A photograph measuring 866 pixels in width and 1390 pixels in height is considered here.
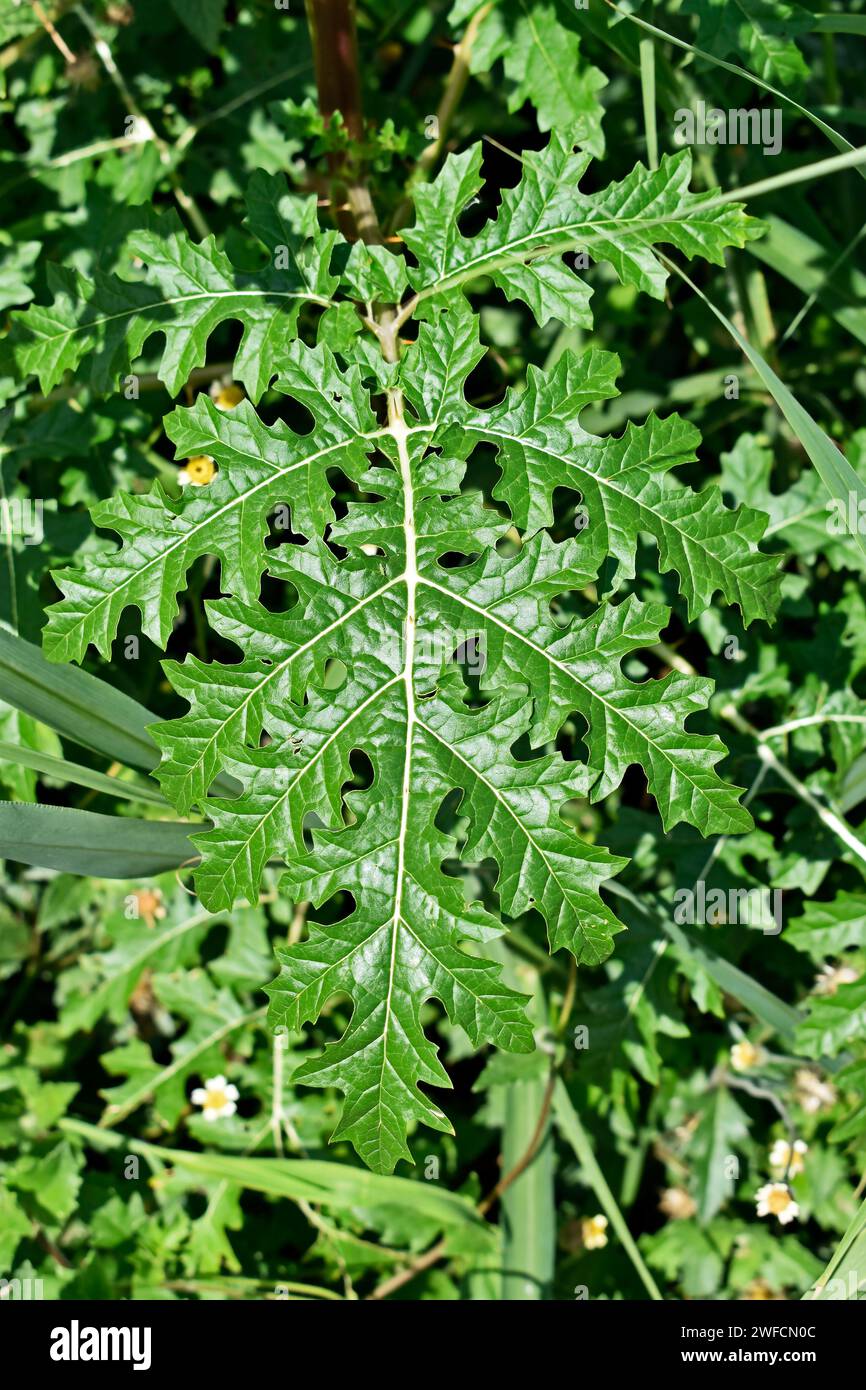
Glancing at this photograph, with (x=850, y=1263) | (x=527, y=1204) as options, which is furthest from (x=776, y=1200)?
(x=850, y=1263)

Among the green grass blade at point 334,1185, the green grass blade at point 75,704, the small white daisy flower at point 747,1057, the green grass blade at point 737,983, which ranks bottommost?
the green grass blade at point 334,1185

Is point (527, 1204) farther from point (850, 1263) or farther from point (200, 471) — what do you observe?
point (200, 471)

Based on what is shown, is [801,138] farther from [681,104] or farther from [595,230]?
[595,230]

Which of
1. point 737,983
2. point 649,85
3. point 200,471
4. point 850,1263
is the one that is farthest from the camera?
point 200,471

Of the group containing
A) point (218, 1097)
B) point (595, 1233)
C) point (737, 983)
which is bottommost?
point (595, 1233)

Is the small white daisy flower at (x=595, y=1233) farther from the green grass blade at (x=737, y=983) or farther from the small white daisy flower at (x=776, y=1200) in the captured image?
the green grass blade at (x=737, y=983)

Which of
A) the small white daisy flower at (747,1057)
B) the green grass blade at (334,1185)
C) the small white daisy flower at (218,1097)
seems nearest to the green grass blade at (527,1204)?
the green grass blade at (334,1185)
